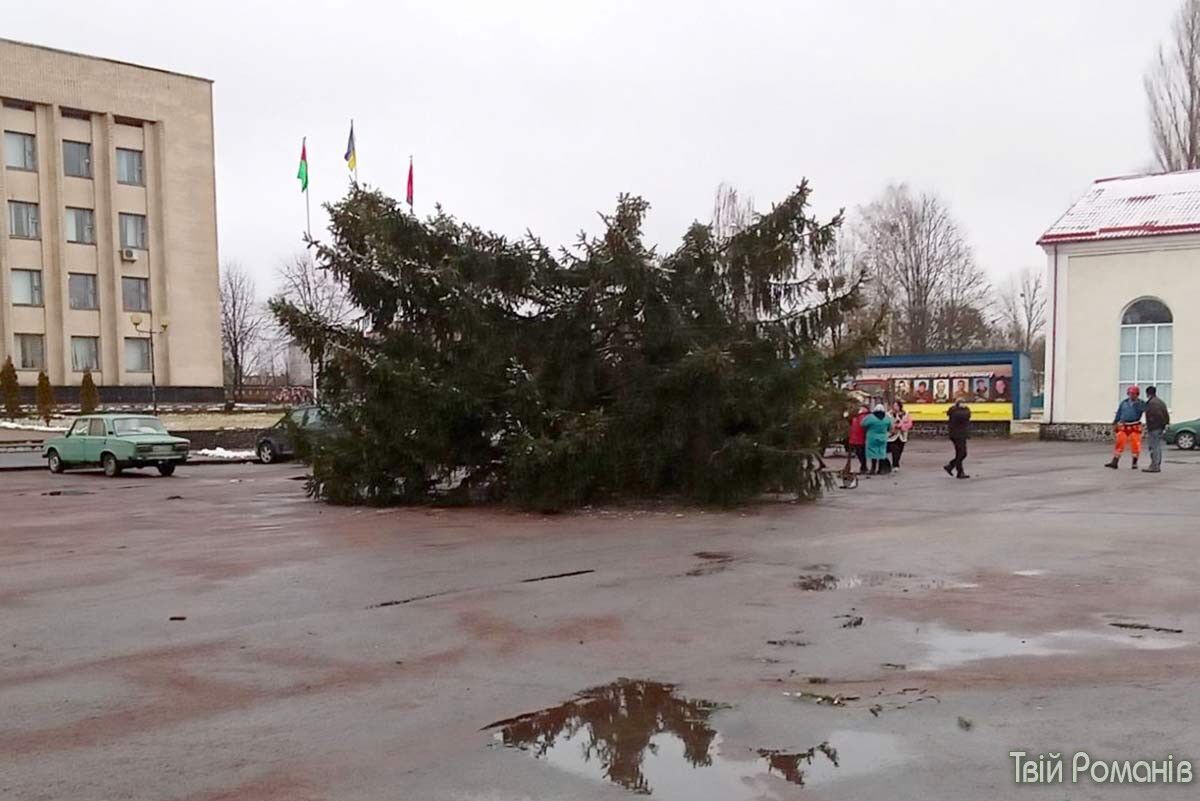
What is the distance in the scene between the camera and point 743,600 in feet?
28.6

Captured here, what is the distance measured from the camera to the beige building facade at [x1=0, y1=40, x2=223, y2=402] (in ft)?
170

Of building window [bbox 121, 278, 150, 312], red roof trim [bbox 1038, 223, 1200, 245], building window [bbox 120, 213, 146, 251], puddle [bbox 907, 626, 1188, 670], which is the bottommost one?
puddle [bbox 907, 626, 1188, 670]

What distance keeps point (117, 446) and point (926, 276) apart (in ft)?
156

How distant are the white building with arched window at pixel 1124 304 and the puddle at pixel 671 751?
3297cm

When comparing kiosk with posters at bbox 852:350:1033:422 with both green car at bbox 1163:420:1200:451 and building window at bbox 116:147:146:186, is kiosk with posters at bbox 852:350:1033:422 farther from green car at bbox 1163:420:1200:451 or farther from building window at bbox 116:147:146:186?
building window at bbox 116:147:146:186

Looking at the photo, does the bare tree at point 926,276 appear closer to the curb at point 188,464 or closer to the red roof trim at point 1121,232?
the red roof trim at point 1121,232

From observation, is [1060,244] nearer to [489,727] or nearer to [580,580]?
[580,580]

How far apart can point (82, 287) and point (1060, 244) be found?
47098 mm

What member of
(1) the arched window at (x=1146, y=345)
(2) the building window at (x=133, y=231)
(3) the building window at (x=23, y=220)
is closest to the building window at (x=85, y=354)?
(2) the building window at (x=133, y=231)

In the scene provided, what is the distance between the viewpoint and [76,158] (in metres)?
53.8

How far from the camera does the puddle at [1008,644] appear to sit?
264 inches

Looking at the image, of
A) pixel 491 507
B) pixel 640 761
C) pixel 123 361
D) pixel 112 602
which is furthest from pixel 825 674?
pixel 123 361

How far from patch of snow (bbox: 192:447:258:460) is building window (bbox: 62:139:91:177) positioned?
27.5 meters

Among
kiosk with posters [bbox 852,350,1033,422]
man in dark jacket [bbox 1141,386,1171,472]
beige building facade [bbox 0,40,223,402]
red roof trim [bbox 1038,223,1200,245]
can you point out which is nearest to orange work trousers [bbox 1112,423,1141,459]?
man in dark jacket [bbox 1141,386,1171,472]
